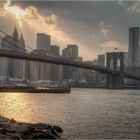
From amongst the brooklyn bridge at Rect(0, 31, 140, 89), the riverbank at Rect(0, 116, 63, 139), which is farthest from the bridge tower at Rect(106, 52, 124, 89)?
the riverbank at Rect(0, 116, 63, 139)

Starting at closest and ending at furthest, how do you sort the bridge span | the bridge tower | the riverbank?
the riverbank
the bridge span
the bridge tower

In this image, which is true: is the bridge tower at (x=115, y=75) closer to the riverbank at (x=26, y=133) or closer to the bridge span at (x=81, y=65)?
the bridge span at (x=81, y=65)

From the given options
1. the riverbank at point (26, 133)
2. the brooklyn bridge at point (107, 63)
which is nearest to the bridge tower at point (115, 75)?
the brooklyn bridge at point (107, 63)

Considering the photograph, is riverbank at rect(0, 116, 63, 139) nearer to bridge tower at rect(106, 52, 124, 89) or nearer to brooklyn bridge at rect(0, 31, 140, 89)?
brooklyn bridge at rect(0, 31, 140, 89)

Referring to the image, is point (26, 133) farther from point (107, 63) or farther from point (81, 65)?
point (107, 63)

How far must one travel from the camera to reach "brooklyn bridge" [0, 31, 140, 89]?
8957cm

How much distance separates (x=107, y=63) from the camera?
178 m

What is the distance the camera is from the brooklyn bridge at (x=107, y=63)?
294 feet

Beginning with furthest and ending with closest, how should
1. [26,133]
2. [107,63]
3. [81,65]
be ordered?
[107,63], [81,65], [26,133]

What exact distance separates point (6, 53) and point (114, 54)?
107467 millimetres

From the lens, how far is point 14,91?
123125 mm

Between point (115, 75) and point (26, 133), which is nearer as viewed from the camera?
point (26, 133)

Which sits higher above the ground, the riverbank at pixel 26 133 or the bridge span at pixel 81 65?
the bridge span at pixel 81 65

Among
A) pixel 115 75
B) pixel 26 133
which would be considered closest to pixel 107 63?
pixel 115 75
